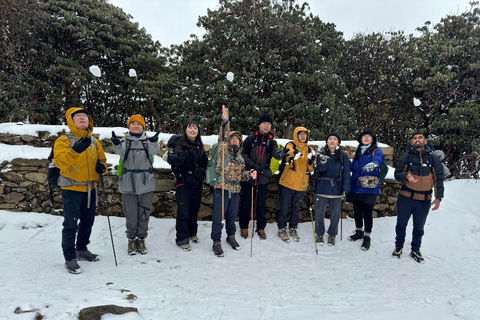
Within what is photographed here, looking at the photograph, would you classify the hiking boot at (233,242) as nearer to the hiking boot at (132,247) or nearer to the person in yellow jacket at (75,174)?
the hiking boot at (132,247)

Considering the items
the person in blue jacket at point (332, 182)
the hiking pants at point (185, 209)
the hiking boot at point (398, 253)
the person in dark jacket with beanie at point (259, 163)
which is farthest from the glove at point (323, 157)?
the hiking pants at point (185, 209)

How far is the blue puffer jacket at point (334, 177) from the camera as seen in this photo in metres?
4.12

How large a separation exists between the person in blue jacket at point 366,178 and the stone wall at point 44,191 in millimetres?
1413

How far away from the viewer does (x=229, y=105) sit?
31.5 feet

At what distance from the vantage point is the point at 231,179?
382 centimetres

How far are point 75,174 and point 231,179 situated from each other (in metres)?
1.91

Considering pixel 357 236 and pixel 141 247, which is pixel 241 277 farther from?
pixel 357 236

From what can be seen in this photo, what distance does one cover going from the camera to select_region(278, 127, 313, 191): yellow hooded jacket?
13.8ft

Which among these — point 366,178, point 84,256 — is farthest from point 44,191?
point 366,178

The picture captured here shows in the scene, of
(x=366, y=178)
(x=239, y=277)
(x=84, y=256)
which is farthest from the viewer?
(x=366, y=178)

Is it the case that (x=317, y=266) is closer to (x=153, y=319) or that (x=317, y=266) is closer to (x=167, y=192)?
(x=153, y=319)

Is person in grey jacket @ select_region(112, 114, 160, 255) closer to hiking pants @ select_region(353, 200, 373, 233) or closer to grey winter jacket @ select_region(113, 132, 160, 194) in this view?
grey winter jacket @ select_region(113, 132, 160, 194)

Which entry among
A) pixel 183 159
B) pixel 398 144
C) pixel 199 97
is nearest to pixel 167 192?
pixel 183 159

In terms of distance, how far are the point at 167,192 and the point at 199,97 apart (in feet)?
21.4
